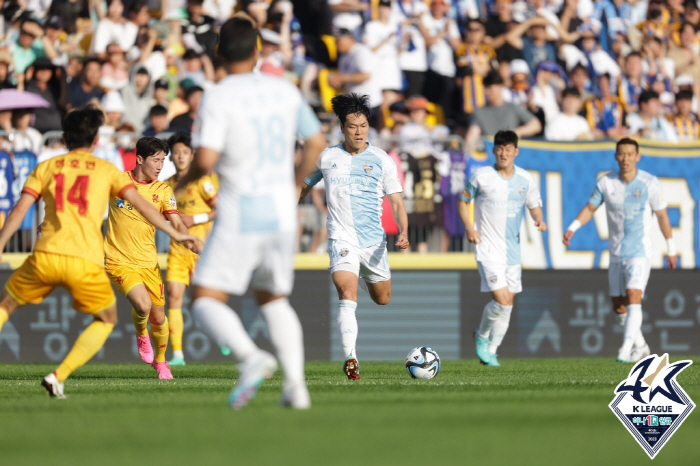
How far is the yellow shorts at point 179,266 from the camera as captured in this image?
13.7 metres

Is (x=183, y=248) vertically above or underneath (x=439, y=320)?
above

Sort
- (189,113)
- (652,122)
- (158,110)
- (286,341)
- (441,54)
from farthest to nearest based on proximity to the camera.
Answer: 1. (441,54)
2. (652,122)
3. (189,113)
4. (158,110)
5. (286,341)

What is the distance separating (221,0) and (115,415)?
1444 cm

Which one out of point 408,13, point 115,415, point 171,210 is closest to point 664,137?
point 408,13

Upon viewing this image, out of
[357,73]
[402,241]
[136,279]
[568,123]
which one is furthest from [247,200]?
[568,123]

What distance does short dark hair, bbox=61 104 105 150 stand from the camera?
27.0 feet

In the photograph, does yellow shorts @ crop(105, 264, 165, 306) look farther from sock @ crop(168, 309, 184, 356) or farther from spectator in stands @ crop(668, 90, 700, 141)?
spectator in stands @ crop(668, 90, 700, 141)

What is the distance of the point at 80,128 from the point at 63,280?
1.08 metres

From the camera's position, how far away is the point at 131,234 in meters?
11.7

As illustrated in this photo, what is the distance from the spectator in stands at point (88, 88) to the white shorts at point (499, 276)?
7.02 metres

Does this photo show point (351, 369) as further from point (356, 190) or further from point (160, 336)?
point (160, 336)

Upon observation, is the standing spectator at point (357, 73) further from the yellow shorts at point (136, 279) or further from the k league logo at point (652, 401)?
the k league logo at point (652, 401)

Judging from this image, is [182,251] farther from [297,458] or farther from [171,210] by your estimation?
[297,458]

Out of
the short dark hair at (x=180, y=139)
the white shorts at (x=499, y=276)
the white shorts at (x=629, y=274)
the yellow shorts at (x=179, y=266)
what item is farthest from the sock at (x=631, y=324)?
the short dark hair at (x=180, y=139)
